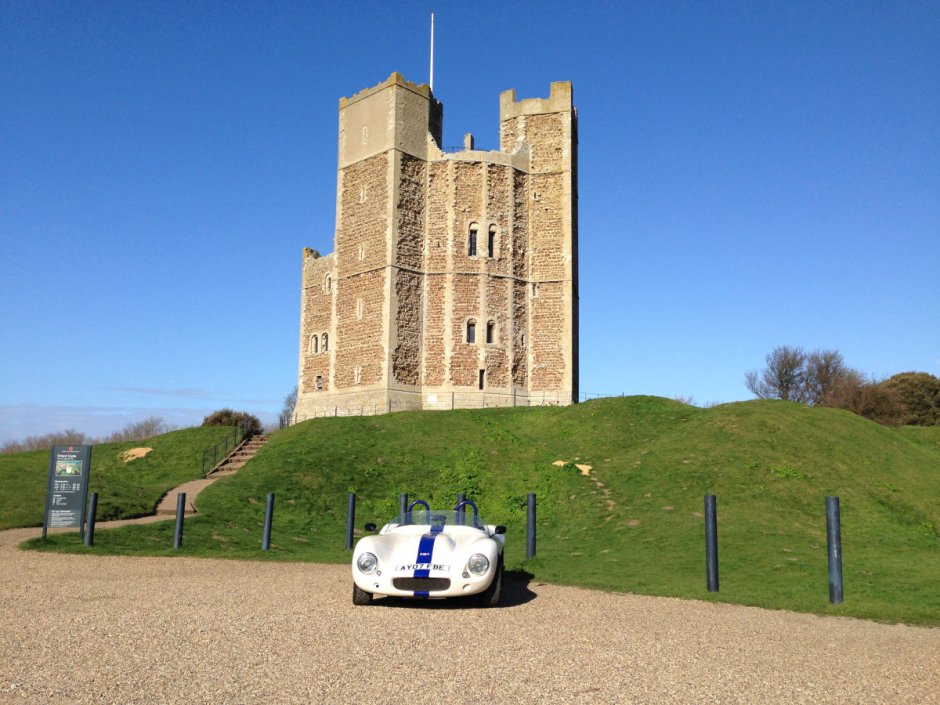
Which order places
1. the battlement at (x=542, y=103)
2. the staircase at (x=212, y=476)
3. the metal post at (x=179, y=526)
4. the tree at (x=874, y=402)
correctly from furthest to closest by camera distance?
the tree at (x=874, y=402) < the battlement at (x=542, y=103) < the staircase at (x=212, y=476) < the metal post at (x=179, y=526)

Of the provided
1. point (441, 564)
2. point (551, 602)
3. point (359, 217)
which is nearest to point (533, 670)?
point (441, 564)

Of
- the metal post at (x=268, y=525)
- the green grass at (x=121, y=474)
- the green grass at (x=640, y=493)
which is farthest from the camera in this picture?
the green grass at (x=121, y=474)

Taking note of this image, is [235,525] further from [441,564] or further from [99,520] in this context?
[441,564]

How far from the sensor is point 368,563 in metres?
9.70

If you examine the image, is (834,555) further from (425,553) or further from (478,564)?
(425,553)

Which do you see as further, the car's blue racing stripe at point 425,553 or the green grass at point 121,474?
the green grass at point 121,474

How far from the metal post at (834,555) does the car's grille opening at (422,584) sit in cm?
493

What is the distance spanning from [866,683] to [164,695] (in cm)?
508

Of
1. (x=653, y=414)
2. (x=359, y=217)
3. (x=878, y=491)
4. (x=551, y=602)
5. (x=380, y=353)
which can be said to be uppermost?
(x=359, y=217)

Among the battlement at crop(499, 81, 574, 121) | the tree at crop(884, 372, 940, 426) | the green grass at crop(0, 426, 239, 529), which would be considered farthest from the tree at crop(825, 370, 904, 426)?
the green grass at crop(0, 426, 239, 529)

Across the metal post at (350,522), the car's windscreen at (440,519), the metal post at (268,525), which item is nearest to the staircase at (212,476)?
the metal post at (268,525)

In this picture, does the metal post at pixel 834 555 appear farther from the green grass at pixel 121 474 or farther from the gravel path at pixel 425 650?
the green grass at pixel 121 474

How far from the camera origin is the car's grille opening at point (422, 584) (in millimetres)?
9508

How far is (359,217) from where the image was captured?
4344 cm
